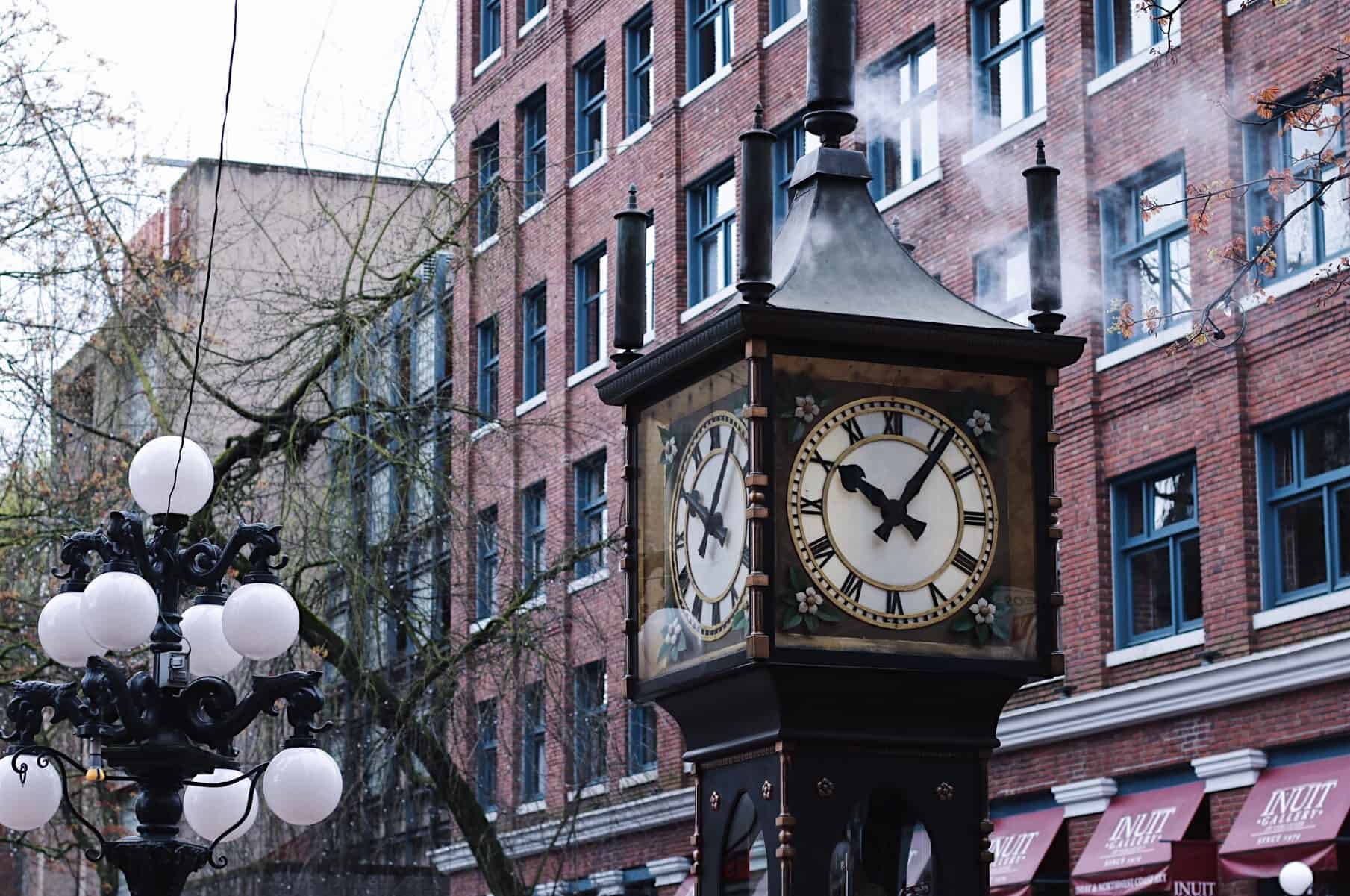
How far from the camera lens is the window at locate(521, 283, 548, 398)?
35219mm

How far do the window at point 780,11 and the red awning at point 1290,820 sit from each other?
1287 centimetres

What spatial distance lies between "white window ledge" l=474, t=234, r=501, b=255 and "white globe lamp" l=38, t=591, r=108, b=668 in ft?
34.9

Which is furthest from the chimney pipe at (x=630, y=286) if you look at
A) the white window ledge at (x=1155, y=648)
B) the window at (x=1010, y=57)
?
the window at (x=1010, y=57)

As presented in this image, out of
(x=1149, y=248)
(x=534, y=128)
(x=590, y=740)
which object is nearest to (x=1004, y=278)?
(x=1149, y=248)

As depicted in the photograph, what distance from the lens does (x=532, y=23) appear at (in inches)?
1430

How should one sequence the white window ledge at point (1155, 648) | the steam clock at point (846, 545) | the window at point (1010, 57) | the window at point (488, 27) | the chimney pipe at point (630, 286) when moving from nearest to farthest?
the steam clock at point (846, 545), the chimney pipe at point (630, 286), the white window ledge at point (1155, 648), the window at point (1010, 57), the window at point (488, 27)

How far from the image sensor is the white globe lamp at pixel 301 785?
1032cm

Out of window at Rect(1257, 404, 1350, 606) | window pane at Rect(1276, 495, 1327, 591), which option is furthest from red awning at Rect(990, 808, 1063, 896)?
window pane at Rect(1276, 495, 1327, 591)

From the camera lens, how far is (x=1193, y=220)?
9430 millimetres

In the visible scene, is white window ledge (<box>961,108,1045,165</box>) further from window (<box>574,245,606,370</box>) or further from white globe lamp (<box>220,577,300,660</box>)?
white globe lamp (<box>220,577,300,660</box>)

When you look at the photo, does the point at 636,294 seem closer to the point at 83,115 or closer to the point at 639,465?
the point at 639,465

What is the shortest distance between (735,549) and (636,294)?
3.48 feet

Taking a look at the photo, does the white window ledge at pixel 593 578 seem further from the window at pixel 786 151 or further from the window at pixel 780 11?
the window at pixel 780 11

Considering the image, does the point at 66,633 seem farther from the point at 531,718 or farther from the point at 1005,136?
the point at 1005,136
